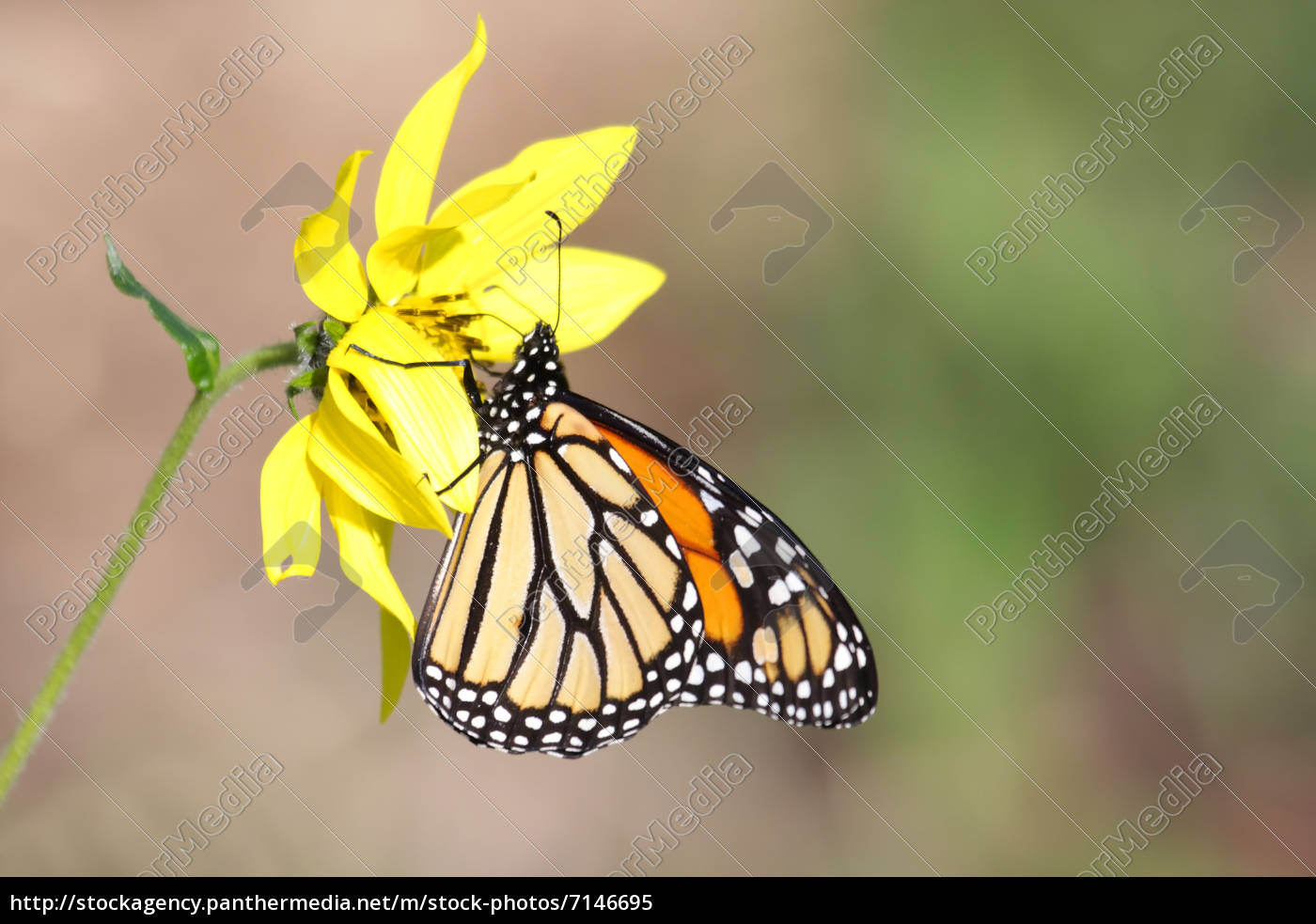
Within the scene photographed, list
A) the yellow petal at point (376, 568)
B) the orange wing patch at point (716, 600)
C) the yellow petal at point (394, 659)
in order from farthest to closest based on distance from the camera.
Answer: the orange wing patch at point (716, 600) → the yellow petal at point (394, 659) → the yellow petal at point (376, 568)

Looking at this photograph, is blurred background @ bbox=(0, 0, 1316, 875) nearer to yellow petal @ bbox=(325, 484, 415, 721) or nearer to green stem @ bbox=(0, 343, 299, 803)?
yellow petal @ bbox=(325, 484, 415, 721)

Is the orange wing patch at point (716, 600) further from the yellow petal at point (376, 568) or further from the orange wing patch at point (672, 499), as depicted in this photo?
the yellow petal at point (376, 568)

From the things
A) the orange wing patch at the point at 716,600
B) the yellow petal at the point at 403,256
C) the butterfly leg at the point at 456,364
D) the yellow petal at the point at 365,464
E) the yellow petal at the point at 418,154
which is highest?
the yellow petal at the point at 418,154

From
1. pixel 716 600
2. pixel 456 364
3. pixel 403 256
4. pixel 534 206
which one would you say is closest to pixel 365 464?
pixel 456 364

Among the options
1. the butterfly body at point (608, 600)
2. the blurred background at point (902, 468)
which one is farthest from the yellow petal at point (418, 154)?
the blurred background at point (902, 468)

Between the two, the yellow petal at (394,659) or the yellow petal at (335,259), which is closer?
the yellow petal at (335,259)

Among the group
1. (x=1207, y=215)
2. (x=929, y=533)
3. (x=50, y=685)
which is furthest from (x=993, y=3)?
(x=50, y=685)

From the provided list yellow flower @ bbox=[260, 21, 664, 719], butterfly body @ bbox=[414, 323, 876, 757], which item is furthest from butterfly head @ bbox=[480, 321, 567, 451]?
yellow flower @ bbox=[260, 21, 664, 719]
